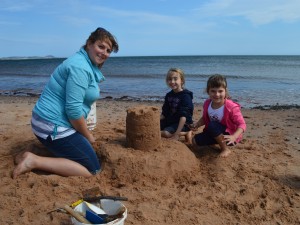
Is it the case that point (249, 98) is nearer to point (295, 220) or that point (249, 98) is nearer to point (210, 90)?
point (210, 90)

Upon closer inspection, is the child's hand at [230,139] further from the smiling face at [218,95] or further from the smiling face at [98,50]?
the smiling face at [98,50]

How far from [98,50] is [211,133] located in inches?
72.2

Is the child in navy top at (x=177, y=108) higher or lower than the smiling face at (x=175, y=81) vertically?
lower

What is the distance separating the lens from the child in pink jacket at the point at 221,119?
4340 mm

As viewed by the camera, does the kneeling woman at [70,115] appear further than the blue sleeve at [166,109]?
No

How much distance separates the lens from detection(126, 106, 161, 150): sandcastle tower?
3867 mm

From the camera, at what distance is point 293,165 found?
4.24 metres

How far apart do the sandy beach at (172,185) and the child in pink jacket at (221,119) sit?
18 centimetres

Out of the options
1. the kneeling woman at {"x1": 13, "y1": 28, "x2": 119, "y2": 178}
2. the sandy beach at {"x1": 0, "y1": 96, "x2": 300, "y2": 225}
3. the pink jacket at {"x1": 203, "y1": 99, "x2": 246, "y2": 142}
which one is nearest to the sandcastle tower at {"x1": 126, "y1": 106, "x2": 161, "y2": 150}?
the sandy beach at {"x1": 0, "y1": 96, "x2": 300, "y2": 225}

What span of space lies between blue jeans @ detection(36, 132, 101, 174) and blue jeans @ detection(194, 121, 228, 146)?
1.57m

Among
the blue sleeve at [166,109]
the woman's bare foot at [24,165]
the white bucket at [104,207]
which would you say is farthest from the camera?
the blue sleeve at [166,109]

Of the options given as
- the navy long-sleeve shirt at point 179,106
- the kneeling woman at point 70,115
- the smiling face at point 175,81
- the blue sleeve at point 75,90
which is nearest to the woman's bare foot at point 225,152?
the navy long-sleeve shirt at point 179,106

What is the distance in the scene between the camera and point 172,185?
363cm

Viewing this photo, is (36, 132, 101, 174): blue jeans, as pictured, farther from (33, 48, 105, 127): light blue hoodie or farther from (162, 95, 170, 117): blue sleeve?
(162, 95, 170, 117): blue sleeve
